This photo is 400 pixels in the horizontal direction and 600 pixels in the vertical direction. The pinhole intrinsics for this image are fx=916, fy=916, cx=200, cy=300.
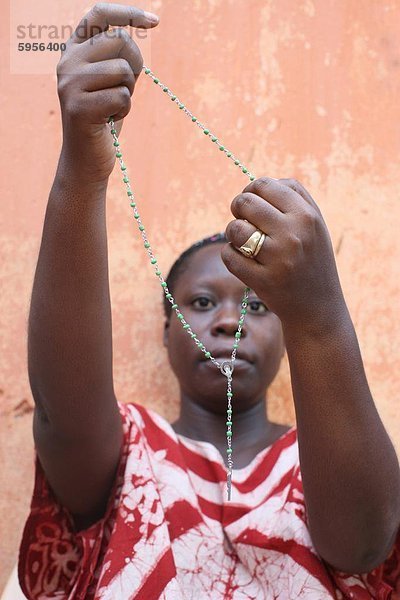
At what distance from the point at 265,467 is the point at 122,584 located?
0.34 m

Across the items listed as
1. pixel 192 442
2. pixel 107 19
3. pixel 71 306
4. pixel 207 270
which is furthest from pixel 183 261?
pixel 107 19

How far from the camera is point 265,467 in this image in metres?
1.50

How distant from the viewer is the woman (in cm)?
110

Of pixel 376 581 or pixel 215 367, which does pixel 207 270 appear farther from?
pixel 376 581

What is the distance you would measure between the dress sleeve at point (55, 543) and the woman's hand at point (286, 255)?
44cm

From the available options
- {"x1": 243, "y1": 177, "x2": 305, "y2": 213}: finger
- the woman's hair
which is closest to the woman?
{"x1": 243, "y1": 177, "x2": 305, "y2": 213}: finger

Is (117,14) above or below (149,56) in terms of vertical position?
above

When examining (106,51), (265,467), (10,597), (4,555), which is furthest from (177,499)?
(106,51)

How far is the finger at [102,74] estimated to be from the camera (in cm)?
110

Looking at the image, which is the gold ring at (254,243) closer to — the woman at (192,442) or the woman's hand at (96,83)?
the woman at (192,442)

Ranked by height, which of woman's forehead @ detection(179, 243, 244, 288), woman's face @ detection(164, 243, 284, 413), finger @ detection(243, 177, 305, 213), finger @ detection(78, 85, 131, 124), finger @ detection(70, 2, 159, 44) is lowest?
woman's face @ detection(164, 243, 284, 413)

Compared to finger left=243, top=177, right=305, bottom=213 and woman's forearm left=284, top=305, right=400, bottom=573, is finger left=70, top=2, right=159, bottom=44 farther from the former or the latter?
woman's forearm left=284, top=305, right=400, bottom=573

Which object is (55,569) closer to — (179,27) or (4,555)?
(4,555)

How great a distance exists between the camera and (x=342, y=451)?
115 centimetres
